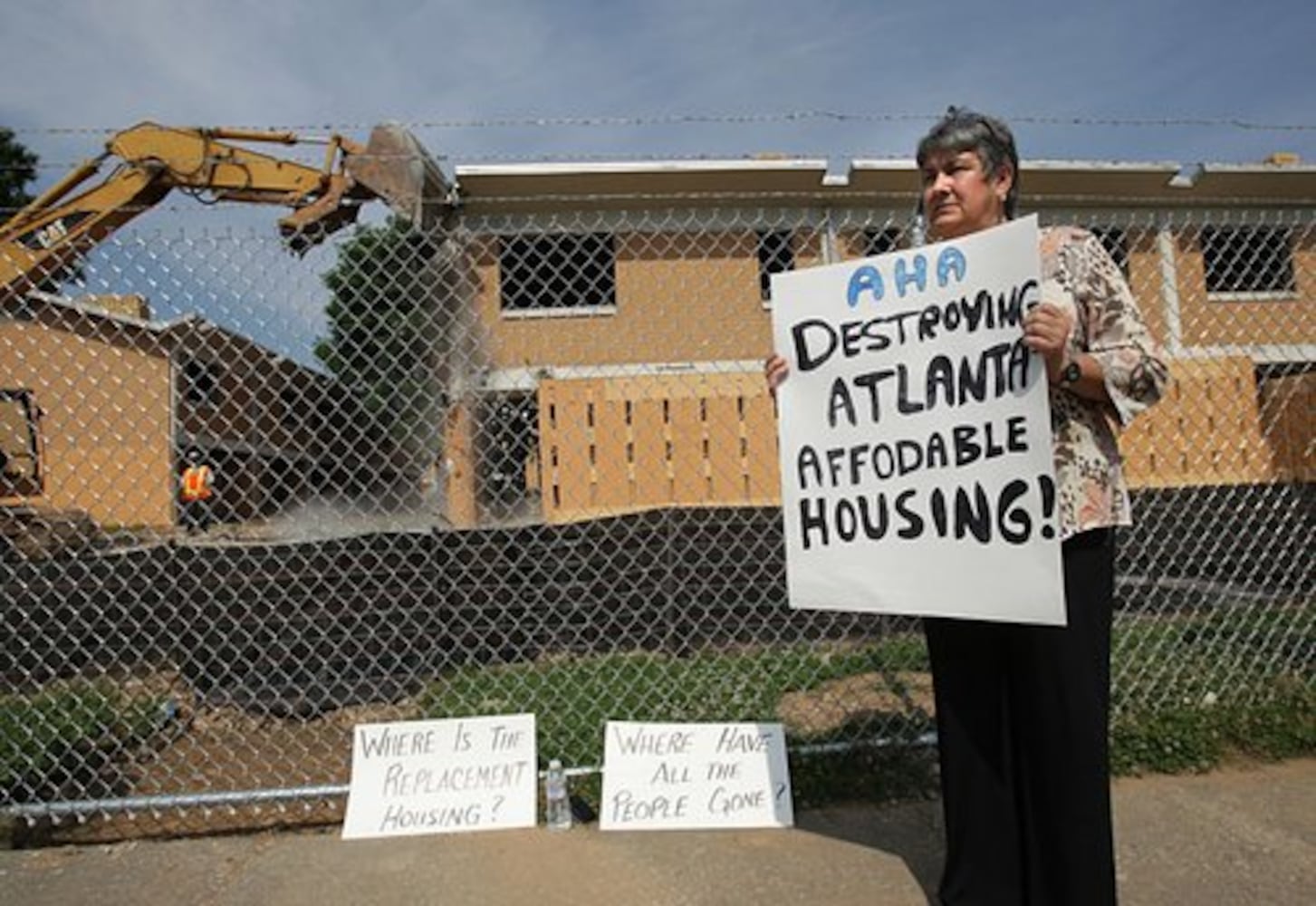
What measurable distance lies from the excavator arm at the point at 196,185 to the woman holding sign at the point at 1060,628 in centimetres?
411

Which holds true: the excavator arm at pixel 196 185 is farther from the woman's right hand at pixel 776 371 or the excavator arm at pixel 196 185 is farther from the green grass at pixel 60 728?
the woman's right hand at pixel 776 371

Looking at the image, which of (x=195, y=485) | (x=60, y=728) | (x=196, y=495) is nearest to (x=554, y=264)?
(x=60, y=728)

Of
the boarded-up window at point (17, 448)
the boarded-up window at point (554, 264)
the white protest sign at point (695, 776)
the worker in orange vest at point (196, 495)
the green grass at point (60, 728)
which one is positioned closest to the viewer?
the white protest sign at point (695, 776)

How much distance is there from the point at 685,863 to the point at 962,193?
6.66 feet

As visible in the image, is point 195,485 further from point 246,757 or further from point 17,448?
point 246,757

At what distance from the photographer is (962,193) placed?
2186 millimetres

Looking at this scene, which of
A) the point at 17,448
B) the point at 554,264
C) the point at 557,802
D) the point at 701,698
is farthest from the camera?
the point at 17,448

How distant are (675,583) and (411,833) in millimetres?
2029

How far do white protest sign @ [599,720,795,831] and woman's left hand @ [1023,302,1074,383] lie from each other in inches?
66.0

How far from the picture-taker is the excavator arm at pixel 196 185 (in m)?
5.66

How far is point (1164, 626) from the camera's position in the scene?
5.09m

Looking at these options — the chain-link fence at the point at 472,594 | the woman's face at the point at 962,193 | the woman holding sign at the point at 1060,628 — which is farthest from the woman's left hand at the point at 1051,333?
the chain-link fence at the point at 472,594

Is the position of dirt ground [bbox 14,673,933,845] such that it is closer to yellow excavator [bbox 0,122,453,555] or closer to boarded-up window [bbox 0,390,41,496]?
yellow excavator [bbox 0,122,453,555]

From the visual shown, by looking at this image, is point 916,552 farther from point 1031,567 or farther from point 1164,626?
point 1164,626
